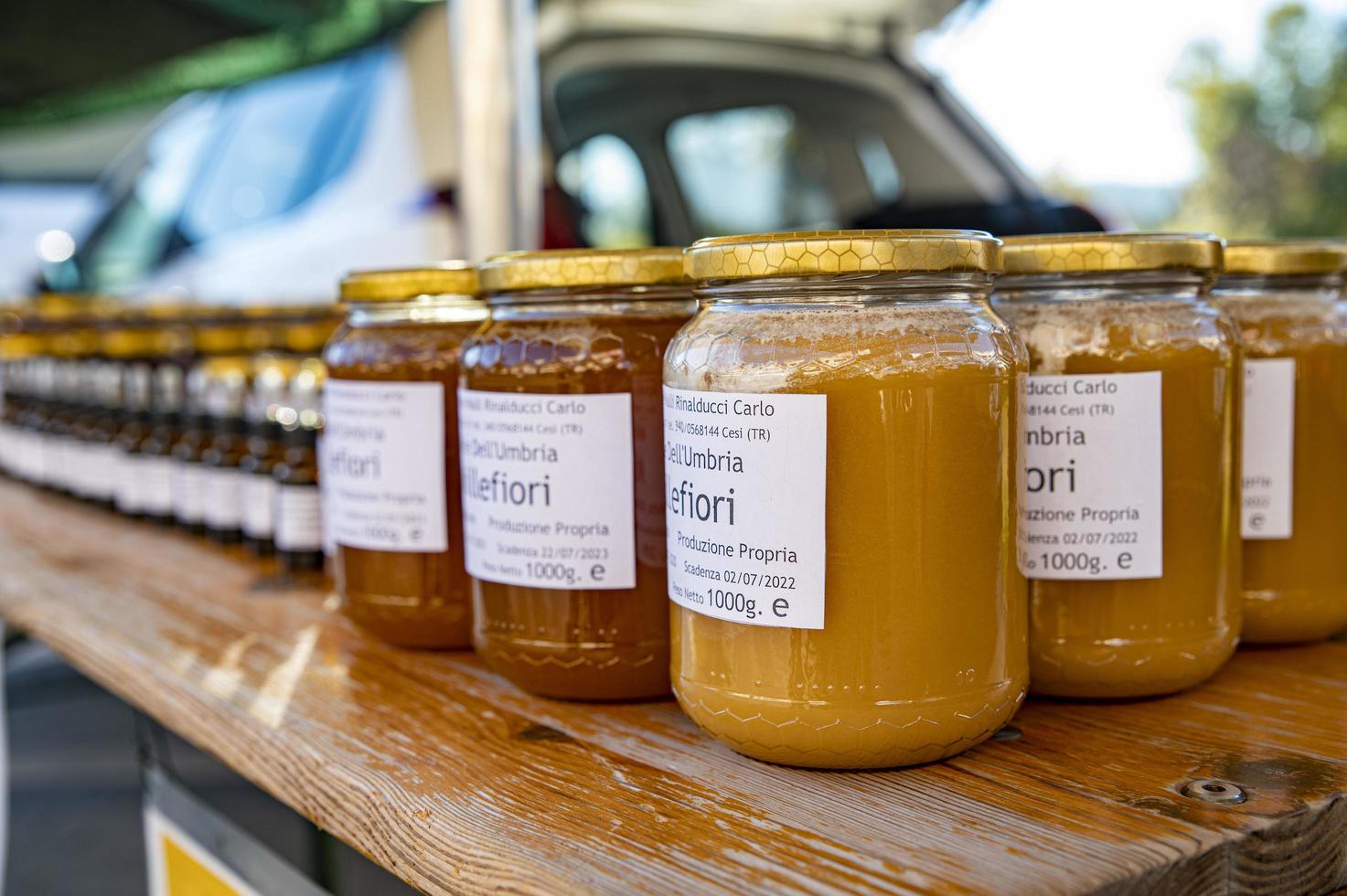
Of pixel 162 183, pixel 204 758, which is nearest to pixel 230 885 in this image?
pixel 204 758

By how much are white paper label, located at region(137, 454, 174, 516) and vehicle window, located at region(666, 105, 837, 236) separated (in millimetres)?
1481

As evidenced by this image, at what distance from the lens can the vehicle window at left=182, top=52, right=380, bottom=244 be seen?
3.43 m

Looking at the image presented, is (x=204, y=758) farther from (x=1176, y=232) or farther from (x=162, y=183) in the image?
(x=162, y=183)

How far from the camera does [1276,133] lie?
12.1 meters

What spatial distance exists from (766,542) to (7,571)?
102 cm

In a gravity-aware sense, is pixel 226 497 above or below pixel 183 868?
above

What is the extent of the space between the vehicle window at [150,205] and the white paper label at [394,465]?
12.5 ft

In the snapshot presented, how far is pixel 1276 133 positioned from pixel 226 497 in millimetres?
12742

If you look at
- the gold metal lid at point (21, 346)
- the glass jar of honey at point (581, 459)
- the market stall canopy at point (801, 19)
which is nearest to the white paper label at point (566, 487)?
the glass jar of honey at point (581, 459)

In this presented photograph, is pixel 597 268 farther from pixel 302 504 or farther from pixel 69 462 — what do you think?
pixel 69 462

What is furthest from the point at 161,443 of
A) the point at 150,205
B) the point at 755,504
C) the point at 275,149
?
the point at 150,205

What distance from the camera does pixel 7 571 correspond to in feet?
4.36

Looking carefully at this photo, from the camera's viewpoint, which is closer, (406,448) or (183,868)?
(406,448)

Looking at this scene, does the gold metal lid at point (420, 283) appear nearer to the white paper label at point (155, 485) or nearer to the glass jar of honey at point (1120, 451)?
the glass jar of honey at point (1120, 451)
